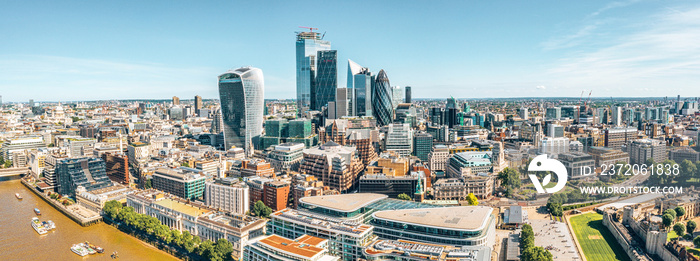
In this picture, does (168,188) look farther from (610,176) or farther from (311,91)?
(311,91)

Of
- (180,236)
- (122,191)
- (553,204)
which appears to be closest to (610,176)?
(553,204)

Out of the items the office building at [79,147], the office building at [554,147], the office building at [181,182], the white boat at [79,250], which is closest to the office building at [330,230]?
the white boat at [79,250]

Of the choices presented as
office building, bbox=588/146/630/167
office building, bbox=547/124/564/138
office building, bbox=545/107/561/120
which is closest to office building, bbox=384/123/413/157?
office building, bbox=547/124/564/138

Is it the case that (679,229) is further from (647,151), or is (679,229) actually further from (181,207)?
(181,207)

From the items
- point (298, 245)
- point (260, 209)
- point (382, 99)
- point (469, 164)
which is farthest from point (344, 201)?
point (382, 99)

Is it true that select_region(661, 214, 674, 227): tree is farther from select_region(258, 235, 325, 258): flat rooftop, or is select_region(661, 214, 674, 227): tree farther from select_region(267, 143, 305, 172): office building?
select_region(267, 143, 305, 172): office building
